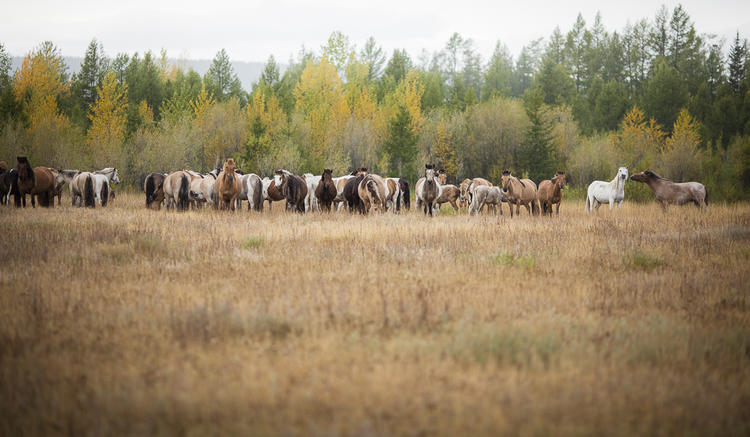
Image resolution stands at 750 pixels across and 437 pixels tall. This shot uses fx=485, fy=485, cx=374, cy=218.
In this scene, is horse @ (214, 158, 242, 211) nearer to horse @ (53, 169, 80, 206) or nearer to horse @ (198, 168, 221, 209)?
horse @ (198, 168, 221, 209)

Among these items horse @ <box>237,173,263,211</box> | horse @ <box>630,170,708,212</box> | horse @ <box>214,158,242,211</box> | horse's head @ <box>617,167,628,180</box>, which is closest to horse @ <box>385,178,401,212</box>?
horse @ <box>237,173,263,211</box>

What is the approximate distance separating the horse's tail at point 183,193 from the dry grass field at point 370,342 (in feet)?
33.4

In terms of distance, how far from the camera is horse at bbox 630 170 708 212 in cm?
1942

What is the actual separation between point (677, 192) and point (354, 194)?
13.1m

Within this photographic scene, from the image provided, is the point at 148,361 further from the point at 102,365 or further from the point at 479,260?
the point at 479,260

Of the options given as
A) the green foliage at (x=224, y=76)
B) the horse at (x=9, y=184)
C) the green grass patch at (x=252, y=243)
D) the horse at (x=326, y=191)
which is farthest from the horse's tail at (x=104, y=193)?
the green foliage at (x=224, y=76)

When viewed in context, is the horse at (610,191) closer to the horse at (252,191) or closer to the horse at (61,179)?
A: the horse at (252,191)

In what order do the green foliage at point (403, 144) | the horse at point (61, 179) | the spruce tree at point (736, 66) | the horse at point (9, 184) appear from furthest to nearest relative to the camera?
the spruce tree at point (736, 66)
the green foliage at point (403, 144)
the horse at point (61, 179)
the horse at point (9, 184)

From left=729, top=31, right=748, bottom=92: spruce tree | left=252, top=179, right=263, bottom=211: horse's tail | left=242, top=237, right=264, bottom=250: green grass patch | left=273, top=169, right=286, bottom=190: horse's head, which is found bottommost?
left=242, top=237, right=264, bottom=250: green grass patch

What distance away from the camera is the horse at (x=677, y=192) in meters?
19.4

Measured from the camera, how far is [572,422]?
326cm

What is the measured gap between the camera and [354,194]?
19734mm

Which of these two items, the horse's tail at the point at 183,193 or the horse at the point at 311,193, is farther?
the horse at the point at 311,193

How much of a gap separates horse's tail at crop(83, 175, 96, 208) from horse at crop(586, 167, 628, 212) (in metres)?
21.3
